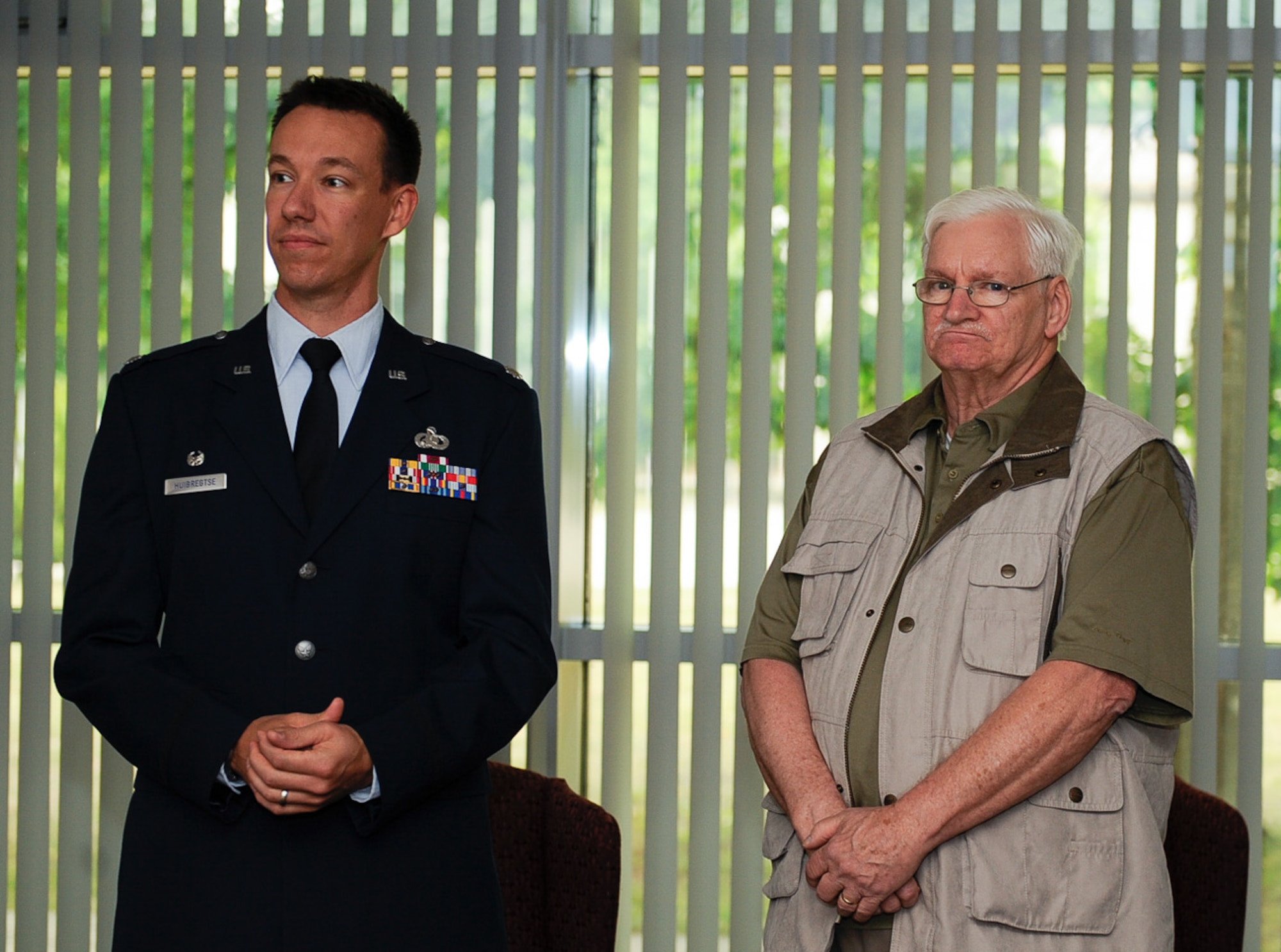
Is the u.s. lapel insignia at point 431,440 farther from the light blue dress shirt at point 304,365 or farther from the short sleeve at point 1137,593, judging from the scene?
the short sleeve at point 1137,593

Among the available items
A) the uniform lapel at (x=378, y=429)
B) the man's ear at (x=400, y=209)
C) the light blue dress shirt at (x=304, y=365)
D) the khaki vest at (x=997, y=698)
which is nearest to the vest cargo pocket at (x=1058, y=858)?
the khaki vest at (x=997, y=698)

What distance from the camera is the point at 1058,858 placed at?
70.0 inches

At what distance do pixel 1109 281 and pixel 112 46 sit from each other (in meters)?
2.47

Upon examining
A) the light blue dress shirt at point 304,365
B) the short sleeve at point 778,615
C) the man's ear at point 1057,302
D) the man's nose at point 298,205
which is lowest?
the short sleeve at point 778,615

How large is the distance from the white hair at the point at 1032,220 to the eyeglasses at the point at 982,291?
0.03m

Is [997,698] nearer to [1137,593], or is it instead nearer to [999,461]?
[1137,593]

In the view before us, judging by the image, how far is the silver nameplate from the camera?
170 centimetres

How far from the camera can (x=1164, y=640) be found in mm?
1800

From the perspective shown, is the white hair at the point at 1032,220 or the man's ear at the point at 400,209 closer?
the man's ear at the point at 400,209

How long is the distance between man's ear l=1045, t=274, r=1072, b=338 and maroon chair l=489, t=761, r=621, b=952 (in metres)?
1.12

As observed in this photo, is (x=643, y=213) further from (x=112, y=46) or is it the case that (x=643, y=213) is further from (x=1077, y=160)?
(x=112, y=46)

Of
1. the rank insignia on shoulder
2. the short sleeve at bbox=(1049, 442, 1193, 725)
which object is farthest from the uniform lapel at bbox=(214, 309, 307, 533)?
the short sleeve at bbox=(1049, 442, 1193, 725)

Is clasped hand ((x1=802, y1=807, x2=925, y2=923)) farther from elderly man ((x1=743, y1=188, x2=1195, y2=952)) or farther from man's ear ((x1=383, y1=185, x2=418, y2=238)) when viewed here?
man's ear ((x1=383, y1=185, x2=418, y2=238))

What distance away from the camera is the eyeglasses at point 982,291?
196cm
